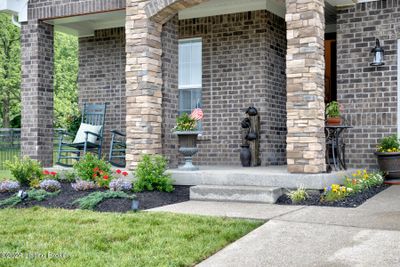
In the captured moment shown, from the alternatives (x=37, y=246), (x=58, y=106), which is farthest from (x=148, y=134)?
(x=58, y=106)

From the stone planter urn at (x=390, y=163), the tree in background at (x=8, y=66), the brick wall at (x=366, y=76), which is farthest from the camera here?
the tree in background at (x=8, y=66)

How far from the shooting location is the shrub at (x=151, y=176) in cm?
727

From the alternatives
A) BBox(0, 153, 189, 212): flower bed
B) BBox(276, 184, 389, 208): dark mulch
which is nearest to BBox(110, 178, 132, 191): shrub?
BBox(0, 153, 189, 212): flower bed

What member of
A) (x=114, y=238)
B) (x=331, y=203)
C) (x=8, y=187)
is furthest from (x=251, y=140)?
(x=114, y=238)

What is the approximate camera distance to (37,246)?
4.45 m

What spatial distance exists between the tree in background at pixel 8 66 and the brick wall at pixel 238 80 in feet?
50.9

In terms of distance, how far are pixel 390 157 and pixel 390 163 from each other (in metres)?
0.11

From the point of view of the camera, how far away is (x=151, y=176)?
7270mm

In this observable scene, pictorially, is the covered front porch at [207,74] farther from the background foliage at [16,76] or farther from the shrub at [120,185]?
the background foliage at [16,76]

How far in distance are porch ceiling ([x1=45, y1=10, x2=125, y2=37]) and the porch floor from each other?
12.6ft

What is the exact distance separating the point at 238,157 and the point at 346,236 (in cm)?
536

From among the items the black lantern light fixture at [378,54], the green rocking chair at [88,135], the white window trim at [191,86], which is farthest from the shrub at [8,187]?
the black lantern light fixture at [378,54]

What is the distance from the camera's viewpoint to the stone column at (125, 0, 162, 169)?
808 centimetres

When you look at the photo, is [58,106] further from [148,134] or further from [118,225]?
[118,225]
